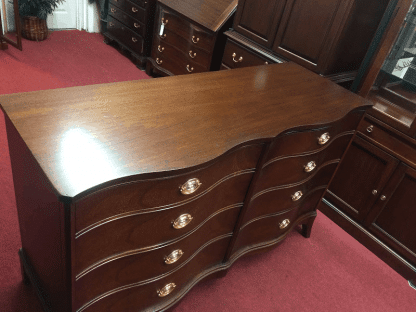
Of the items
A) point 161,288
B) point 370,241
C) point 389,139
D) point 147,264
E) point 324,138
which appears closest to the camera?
point 147,264

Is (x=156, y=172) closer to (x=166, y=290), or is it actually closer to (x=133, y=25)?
(x=166, y=290)

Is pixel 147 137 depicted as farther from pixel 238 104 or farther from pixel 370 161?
pixel 370 161

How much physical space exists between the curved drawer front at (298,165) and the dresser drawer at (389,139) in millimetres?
334

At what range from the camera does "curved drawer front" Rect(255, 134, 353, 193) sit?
1.63m

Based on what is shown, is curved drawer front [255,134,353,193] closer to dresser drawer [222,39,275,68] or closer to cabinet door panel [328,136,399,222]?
cabinet door panel [328,136,399,222]

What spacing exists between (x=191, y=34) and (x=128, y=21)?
1.05 metres

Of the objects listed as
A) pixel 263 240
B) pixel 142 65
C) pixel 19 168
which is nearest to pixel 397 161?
pixel 263 240

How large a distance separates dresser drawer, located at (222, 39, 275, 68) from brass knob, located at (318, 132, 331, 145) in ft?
2.90

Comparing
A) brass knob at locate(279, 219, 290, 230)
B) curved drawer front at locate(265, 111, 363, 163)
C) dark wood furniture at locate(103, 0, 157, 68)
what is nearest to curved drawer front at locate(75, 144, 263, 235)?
curved drawer front at locate(265, 111, 363, 163)

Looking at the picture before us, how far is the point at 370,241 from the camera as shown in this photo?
2.34 m

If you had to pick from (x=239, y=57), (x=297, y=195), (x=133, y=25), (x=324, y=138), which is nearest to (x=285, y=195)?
(x=297, y=195)

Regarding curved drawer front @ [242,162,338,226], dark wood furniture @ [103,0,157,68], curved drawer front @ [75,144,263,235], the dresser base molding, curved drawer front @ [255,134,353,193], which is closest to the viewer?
curved drawer front @ [75,144,263,235]

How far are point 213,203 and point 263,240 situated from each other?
679 millimetres

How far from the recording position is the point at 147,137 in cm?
117
